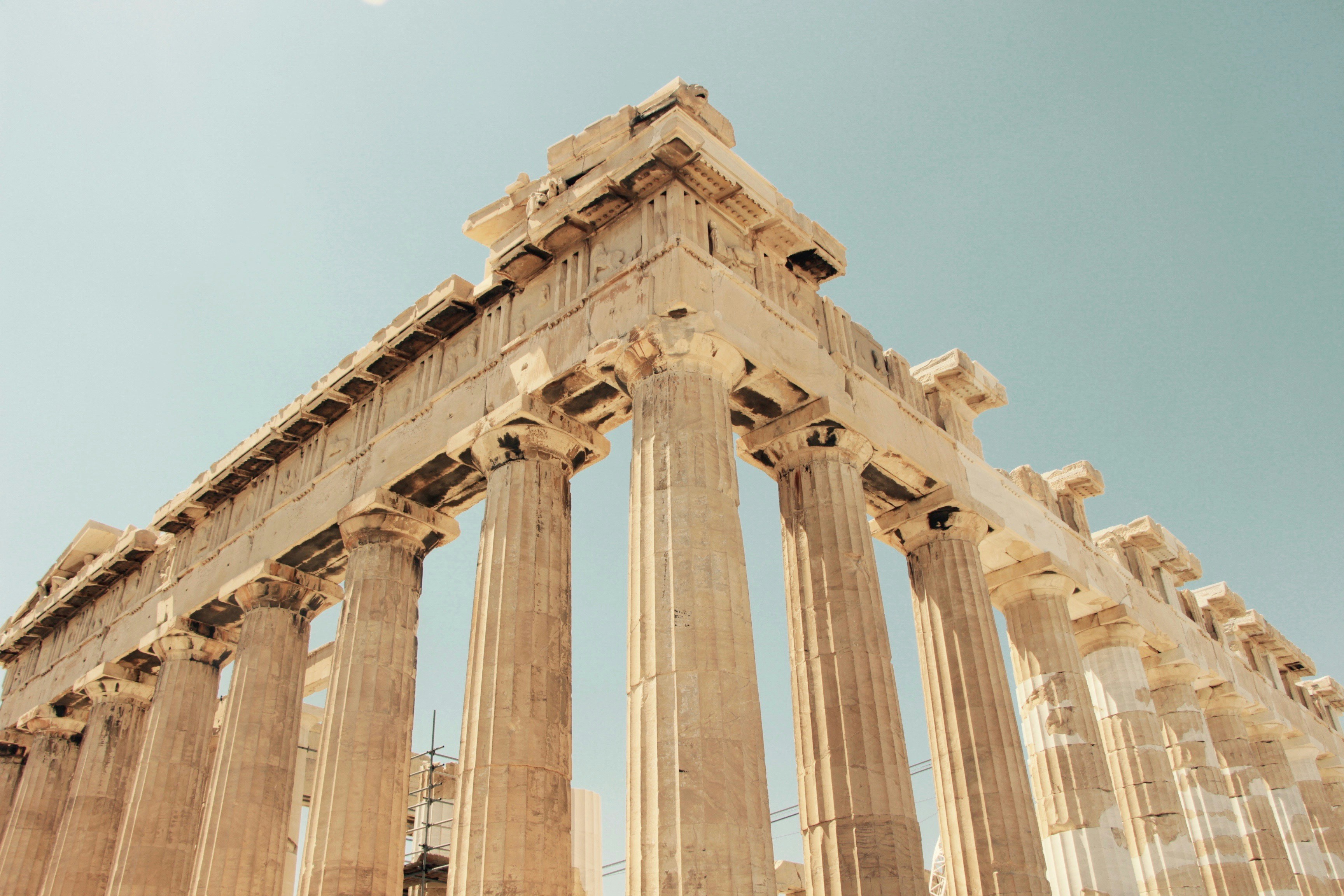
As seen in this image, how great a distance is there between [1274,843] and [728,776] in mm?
25704

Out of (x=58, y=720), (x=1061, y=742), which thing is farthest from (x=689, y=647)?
(x=58, y=720)

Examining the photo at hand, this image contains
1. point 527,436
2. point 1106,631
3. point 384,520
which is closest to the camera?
point 527,436

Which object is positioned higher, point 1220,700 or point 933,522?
point 933,522

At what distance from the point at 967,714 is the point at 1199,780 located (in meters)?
12.4

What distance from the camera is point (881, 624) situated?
17.3 m

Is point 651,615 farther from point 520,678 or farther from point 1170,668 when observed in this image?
point 1170,668

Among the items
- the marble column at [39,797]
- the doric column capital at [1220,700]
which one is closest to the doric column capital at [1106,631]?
the doric column capital at [1220,700]

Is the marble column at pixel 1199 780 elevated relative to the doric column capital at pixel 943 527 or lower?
lower

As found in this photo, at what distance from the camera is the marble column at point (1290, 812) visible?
32188mm

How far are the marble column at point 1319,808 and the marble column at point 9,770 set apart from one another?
40850 mm

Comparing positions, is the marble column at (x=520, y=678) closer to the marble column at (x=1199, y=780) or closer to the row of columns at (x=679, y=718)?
the row of columns at (x=679, y=718)

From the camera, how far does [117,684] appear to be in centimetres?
2738

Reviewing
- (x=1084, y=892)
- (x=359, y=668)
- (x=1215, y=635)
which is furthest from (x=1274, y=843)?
(x=359, y=668)

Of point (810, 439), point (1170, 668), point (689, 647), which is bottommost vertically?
point (689, 647)
